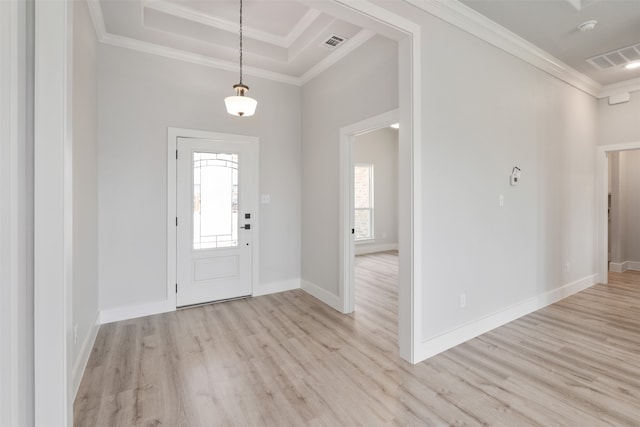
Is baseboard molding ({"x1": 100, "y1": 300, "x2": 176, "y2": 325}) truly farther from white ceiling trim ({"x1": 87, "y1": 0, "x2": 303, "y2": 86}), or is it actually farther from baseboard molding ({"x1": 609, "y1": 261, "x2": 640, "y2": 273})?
baseboard molding ({"x1": 609, "y1": 261, "x2": 640, "y2": 273})

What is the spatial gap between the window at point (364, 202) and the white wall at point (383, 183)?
0.12m

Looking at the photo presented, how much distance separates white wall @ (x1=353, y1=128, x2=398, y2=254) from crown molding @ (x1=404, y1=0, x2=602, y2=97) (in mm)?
4246

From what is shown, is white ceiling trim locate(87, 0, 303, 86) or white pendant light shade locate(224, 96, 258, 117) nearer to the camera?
white pendant light shade locate(224, 96, 258, 117)

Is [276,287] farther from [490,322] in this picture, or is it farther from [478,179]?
[478,179]

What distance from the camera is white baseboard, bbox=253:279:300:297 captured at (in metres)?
4.23

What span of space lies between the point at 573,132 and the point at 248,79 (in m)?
4.53

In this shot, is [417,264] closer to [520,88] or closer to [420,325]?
[420,325]

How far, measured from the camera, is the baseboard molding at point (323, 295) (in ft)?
12.2

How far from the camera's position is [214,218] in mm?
3936

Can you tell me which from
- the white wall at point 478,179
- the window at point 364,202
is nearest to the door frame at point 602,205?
the white wall at point 478,179

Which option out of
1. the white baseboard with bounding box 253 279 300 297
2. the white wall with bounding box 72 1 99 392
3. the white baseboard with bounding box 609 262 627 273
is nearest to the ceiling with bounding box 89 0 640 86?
the white wall with bounding box 72 1 99 392

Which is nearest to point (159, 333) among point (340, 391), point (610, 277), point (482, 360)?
point (340, 391)

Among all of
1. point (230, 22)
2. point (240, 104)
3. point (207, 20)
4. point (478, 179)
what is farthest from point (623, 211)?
point (207, 20)

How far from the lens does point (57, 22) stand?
3.75ft
